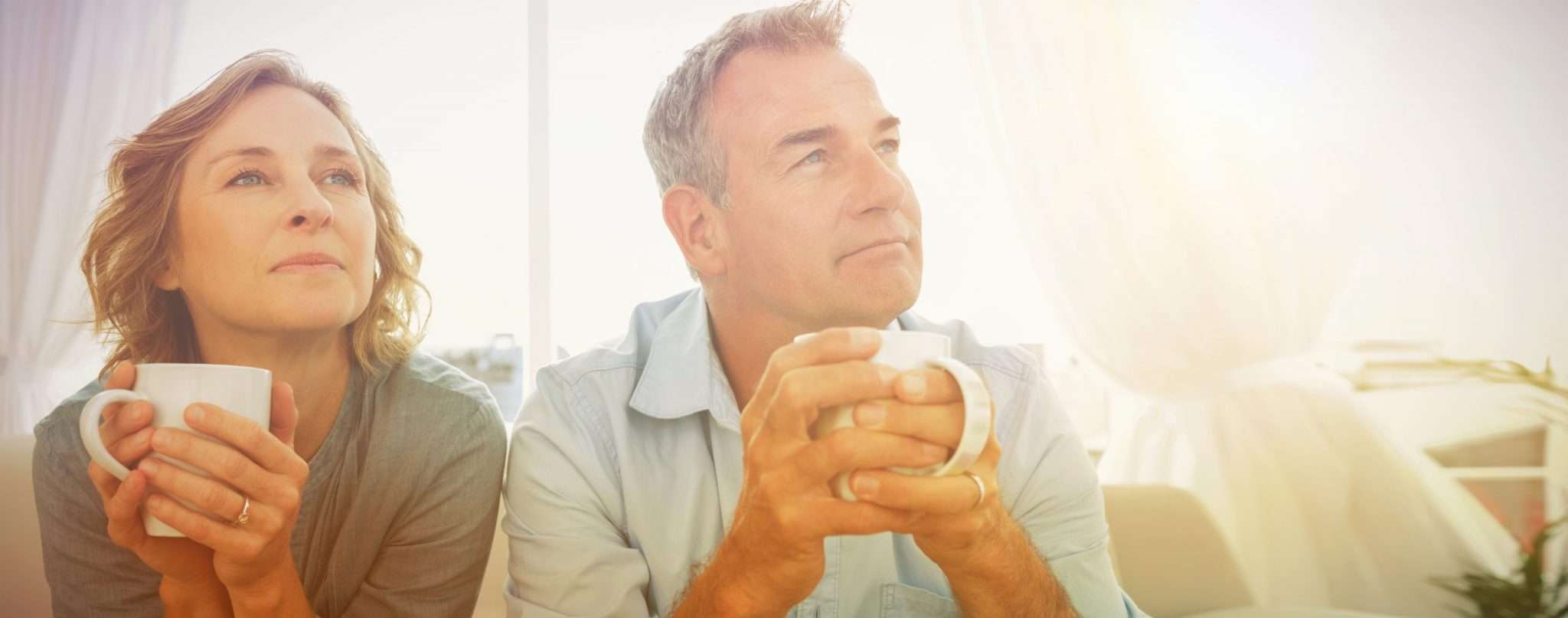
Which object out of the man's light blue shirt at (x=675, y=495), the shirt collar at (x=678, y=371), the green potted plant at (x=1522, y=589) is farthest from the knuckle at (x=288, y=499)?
the green potted plant at (x=1522, y=589)

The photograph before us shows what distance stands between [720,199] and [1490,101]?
57.6 inches

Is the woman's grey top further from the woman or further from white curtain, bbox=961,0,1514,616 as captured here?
white curtain, bbox=961,0,1514,616

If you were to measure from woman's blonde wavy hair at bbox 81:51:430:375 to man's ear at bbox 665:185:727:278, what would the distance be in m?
0.31

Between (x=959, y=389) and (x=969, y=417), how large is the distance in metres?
0.03

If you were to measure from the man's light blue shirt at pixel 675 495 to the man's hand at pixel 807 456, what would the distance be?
0.20 meters

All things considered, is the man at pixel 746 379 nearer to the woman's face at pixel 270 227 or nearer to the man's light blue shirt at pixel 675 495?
the man's light blue shirt at pixel 675 495

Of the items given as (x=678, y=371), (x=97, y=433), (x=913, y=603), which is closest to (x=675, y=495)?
(x=678, y=371)

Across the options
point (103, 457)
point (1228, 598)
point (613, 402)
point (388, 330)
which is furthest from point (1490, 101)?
point (103, 457)

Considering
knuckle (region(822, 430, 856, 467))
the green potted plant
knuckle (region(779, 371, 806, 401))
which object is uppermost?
knuckle (region(779, 371, 806, 401))

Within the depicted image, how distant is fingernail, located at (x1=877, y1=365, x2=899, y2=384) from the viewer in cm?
56

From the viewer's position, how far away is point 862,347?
57 cm

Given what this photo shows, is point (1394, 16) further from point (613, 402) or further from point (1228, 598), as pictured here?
point (613, 402)

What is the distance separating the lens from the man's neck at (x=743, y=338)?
103 centimetres

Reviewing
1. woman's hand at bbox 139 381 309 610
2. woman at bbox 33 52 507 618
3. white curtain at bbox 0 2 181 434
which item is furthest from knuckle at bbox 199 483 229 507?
white curtain at bbox 0 2 181 434
